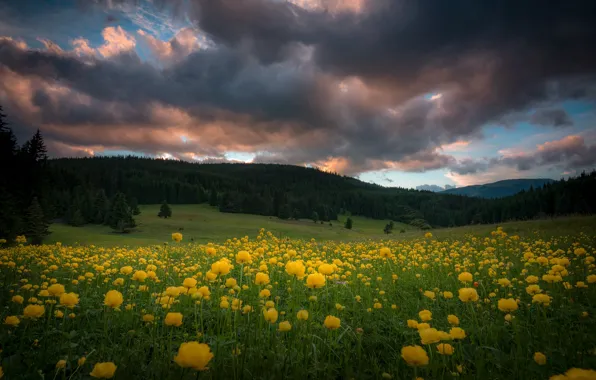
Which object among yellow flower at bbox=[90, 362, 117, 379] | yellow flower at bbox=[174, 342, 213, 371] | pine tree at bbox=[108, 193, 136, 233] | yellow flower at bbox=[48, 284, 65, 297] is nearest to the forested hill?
pine tree at bbox=[108, 193, 136, 233]

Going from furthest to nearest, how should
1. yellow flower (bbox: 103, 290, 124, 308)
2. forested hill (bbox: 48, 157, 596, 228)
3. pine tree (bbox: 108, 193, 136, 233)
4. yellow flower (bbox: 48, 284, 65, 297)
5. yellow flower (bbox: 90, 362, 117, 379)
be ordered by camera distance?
1. forested hill (bbox: 48, 157, 596, 228)
2. pine tree (bbox: 108, 193, 136, 233)
3. yellow flower (bbox: 48, 284, 65, 297)
4. yellow flower (bbox: 103, 290, 124, 308)
5. yellow flower (bbox: 90, 362, 117, 379)

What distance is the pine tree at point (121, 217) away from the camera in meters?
48.5

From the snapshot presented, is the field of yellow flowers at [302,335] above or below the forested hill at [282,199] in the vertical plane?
below

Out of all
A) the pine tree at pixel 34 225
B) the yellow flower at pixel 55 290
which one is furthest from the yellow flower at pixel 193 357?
the pine tree at pixel 34 225

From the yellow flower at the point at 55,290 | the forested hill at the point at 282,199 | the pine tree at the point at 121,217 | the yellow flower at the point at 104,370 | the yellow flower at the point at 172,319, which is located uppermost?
the forested hill at the point at 282,199

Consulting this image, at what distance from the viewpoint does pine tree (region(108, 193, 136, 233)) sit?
48.5 metres

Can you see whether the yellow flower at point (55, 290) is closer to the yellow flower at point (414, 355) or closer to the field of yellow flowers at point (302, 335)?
the field of yellow flowers at point (302, 335)

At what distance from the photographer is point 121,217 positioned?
1984 inches

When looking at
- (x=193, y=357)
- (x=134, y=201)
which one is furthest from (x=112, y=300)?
(x=134, y=201)

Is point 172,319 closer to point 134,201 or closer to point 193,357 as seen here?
point 193,357

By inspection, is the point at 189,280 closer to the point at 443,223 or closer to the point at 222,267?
the point at 222,267

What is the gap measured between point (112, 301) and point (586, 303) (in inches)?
257

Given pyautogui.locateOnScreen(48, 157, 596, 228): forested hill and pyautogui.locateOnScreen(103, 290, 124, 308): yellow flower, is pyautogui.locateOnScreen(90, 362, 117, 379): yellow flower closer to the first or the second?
A: pyautogui.locateOnScreen(103, 290, 124, 308): yellow flower

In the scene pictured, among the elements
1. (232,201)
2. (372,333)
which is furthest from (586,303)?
(232,201)
